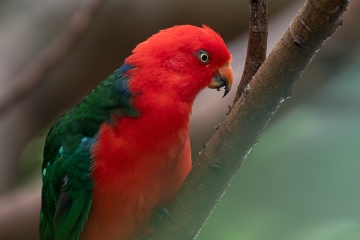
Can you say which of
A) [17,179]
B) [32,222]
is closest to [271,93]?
[32,222]

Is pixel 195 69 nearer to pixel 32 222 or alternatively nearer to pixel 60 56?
pixel 60 56

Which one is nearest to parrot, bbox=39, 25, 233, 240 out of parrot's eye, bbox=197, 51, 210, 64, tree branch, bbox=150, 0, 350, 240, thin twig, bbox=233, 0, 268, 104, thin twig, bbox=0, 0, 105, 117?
parrot's eye, bbox=197, 51, 210, 64

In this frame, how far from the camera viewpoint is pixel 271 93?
1852 millimetres

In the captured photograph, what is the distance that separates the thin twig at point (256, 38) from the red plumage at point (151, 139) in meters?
0.54

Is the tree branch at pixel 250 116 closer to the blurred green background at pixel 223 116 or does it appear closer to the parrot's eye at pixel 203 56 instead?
the blurred green background at pixel 223 116

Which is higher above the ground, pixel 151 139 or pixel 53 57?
pixel 53 57

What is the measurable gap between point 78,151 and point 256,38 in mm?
1030

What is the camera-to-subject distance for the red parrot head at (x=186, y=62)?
105 inches

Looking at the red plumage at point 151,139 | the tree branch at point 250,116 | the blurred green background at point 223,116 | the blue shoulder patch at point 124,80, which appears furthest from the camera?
the blue shoulder patch at point 124,80

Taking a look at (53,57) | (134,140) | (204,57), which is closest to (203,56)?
(204,57)

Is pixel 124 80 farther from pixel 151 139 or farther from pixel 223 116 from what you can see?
pixel 223 116

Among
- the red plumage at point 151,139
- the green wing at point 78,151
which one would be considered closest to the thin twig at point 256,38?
the red plumage at point 151,139

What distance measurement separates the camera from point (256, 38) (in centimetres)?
204

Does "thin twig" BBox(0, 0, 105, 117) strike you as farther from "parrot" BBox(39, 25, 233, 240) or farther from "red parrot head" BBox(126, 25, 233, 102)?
"red parrot head" BBox(126, 25, 233, 102)
